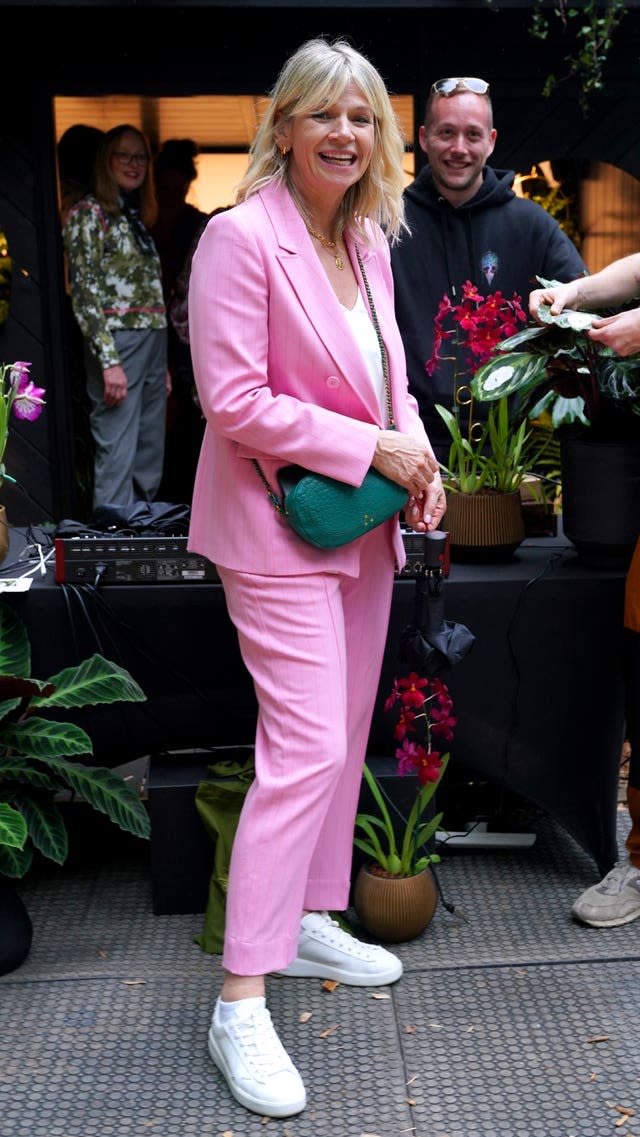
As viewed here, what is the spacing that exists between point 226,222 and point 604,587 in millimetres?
1390

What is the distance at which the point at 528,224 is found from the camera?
3.94 meters

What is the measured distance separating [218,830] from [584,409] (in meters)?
1.35

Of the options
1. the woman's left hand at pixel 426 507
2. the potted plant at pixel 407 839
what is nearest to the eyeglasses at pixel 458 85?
the woman's left hand at pixel 426 507

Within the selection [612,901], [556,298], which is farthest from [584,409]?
[612,901]

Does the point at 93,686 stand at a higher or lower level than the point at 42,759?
higher

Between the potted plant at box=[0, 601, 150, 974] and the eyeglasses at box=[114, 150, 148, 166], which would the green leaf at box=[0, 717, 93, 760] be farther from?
the eyeglasses at box=[114, 150, 148, 166]

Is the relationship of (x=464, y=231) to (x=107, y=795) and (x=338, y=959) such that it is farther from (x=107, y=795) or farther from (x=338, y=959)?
(x=338, y=959)

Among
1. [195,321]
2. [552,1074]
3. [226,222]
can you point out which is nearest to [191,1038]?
[552,1074]

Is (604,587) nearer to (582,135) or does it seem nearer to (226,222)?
(226,222)

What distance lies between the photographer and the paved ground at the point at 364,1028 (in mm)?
2504

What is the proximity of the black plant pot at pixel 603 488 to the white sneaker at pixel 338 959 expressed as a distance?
1113 mm

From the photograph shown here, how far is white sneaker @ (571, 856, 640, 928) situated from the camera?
3.22 m

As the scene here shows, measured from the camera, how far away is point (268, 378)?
2578 mm

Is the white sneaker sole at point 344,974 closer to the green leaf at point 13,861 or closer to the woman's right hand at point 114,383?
the green leaf at point 13,861
